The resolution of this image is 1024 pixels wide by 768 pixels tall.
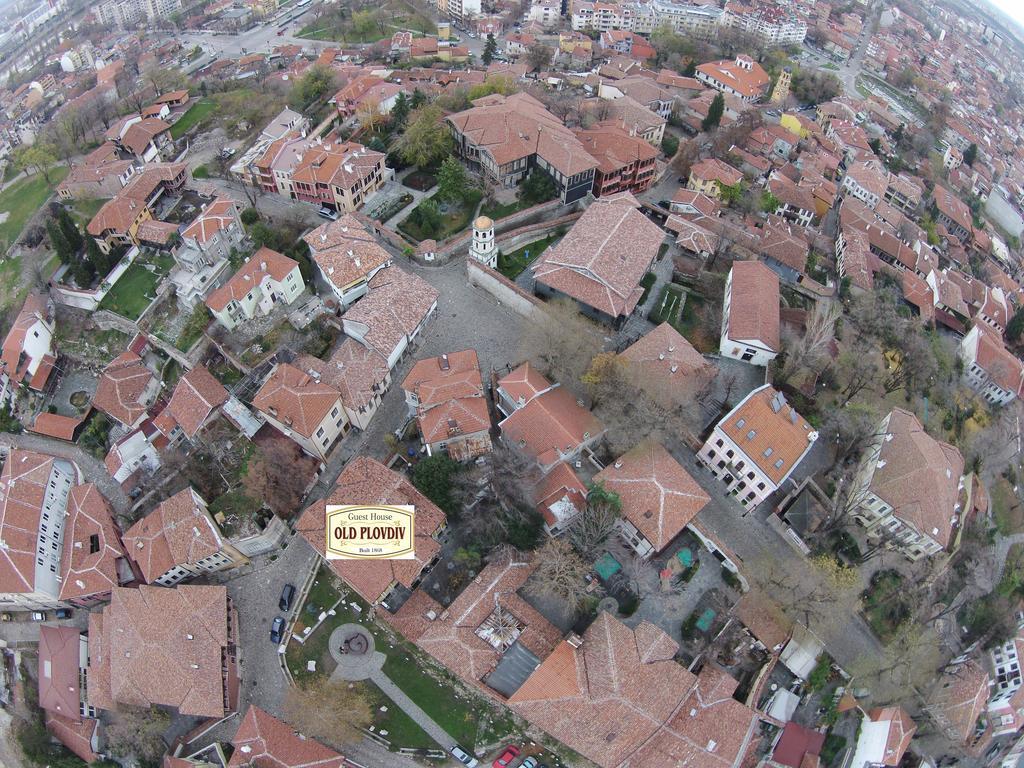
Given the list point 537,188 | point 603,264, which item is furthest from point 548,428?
point 537,188

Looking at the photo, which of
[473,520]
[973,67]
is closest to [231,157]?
[473,520]

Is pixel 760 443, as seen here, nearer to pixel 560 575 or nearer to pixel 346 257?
pixel 560 575

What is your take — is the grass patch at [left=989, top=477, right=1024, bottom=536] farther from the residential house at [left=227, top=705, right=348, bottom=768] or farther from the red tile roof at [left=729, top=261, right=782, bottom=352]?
the residential house at [left=227, top=705, right=348, bottom=768]

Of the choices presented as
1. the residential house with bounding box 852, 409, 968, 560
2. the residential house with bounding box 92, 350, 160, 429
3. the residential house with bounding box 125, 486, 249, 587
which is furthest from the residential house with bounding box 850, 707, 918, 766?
the residential house with bounding box 92, 350, 160, 429

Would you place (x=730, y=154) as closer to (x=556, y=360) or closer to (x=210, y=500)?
(x=556, y=360)

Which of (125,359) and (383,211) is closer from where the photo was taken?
(125,359)

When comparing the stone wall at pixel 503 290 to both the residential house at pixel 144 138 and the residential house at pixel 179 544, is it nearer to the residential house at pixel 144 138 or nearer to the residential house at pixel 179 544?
the residential house at pixel 179 544
